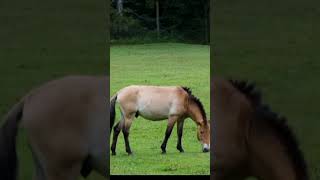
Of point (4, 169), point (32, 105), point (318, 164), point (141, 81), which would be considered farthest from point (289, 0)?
point (4, 169)

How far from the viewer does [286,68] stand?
2947mm

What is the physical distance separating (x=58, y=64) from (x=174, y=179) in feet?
2.62

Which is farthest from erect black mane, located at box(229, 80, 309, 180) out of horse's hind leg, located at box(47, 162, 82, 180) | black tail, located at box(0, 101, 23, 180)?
black tail, located at box(0, 101, 23, 180)

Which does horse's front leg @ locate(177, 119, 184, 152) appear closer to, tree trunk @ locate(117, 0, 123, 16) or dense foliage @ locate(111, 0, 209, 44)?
dense foliage @ locate(111, 0, 209, 44)

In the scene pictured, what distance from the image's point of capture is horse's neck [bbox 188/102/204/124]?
2.26 meters

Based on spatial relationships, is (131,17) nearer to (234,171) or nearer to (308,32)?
(234,171)

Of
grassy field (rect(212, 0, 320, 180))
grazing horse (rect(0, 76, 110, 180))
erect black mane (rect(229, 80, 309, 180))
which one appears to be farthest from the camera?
grassy field (rect(212, 0, 320, 180))

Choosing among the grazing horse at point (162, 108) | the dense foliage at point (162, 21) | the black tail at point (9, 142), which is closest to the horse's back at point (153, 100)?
the grazing horse at point (162, 108)

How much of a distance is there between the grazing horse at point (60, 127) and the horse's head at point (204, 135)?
411mm

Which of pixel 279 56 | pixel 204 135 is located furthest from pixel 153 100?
pixel 279 56

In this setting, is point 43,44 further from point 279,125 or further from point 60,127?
point 279,125

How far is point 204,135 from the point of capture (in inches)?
88.6

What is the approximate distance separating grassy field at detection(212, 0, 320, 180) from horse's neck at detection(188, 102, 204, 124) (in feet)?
0.79

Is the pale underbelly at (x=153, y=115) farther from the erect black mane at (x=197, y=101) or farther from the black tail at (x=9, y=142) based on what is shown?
the black tail at (x=9, y=142)
